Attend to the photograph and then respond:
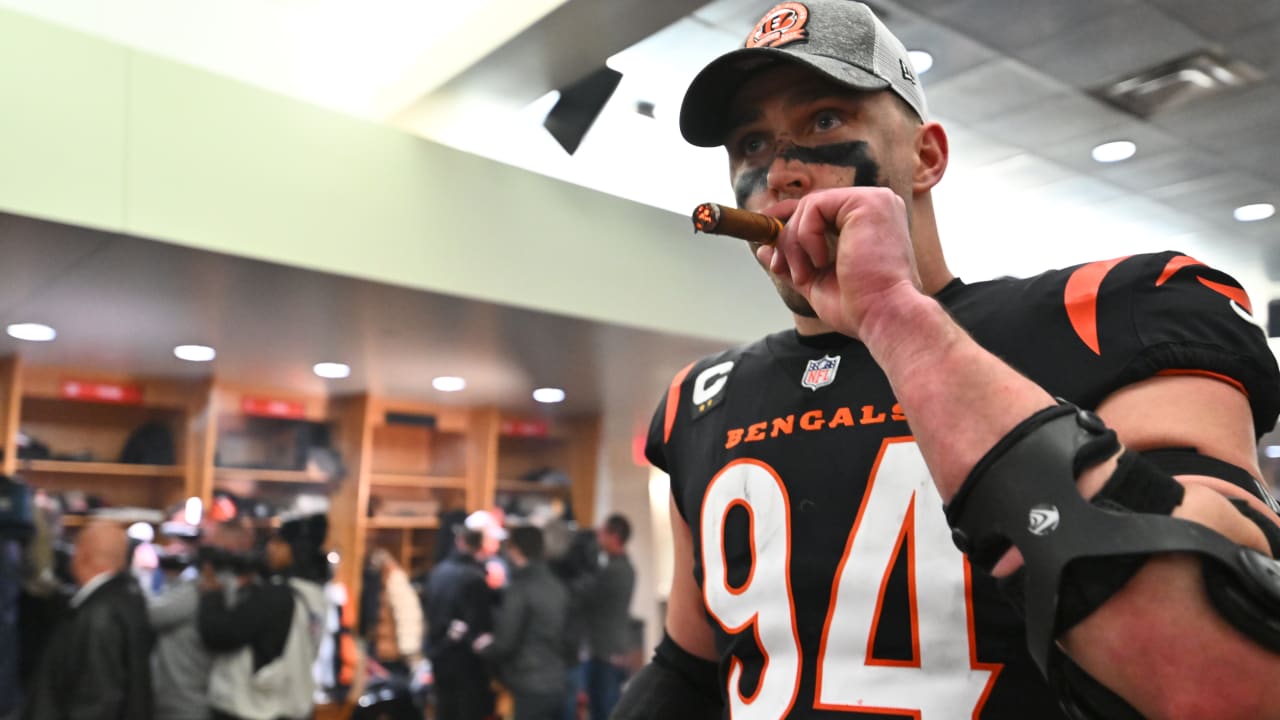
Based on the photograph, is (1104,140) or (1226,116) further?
(1104,140)

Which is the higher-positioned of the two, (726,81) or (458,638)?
(726,81)

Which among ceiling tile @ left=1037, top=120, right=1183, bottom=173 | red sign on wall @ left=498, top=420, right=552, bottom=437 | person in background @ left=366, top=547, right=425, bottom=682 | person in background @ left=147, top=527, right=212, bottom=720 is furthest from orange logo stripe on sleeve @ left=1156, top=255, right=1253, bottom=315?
red sign on wall @ left=498, top=420, right=552, bottom=437

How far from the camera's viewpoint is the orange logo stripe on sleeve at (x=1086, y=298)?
2.62ft

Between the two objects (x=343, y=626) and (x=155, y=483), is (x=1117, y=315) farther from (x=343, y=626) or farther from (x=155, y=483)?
(x=155, y=483)

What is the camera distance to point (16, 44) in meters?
2.84

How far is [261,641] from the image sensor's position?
4477 millimetres

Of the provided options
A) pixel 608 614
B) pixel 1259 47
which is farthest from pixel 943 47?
pixel 608 614

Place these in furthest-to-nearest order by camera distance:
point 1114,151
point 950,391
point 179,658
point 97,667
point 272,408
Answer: point 272,408, point 1114,151, point 179,658, point 97,667, point 950,391

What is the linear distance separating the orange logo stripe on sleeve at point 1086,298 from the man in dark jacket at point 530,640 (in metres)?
4.75

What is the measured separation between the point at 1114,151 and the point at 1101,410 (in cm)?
428

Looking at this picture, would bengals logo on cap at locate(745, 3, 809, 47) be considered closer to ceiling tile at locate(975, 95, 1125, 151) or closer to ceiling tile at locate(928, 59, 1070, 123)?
ceiling tile at locate(928, 59, 1070, 123)

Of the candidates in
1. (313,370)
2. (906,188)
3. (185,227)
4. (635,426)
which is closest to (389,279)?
(185,227)

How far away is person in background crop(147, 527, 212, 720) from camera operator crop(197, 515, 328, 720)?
5 cm

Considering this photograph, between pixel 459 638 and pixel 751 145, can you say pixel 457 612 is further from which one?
pixel 751 145
